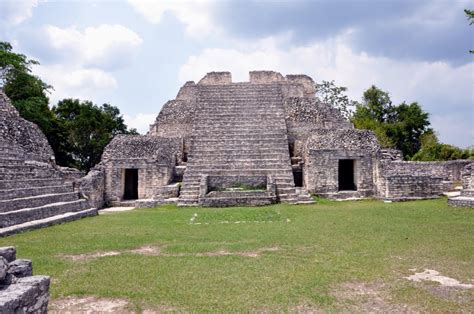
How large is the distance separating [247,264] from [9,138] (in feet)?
36.6

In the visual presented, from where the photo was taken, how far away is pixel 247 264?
19.9 ft

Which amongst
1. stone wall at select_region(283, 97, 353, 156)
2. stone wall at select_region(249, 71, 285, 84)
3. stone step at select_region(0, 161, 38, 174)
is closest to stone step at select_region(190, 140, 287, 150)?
stone wall at select_region(283, 97, 353, 156)

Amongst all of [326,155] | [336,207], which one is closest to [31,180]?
[336,207]

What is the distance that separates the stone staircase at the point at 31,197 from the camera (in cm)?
958

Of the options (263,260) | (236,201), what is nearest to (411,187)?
(236,201)

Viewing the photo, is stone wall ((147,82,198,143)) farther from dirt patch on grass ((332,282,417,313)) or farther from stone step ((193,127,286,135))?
dirt patch on grass ((332,282,417,313))

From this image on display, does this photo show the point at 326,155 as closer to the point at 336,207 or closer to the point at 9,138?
the point at 336,207

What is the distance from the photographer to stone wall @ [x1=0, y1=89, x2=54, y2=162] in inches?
551

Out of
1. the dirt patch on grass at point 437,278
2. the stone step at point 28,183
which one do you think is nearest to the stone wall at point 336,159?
the stone step at point 28,183

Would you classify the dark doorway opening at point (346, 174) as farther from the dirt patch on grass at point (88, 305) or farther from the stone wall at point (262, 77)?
the dirt patch on grass at point (88, 305)

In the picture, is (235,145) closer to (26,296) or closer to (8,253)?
(8,253)

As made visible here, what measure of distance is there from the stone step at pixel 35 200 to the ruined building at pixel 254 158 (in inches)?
116

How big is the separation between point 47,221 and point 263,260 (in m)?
6.35

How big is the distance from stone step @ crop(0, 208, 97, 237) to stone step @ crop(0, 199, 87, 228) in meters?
0.13
